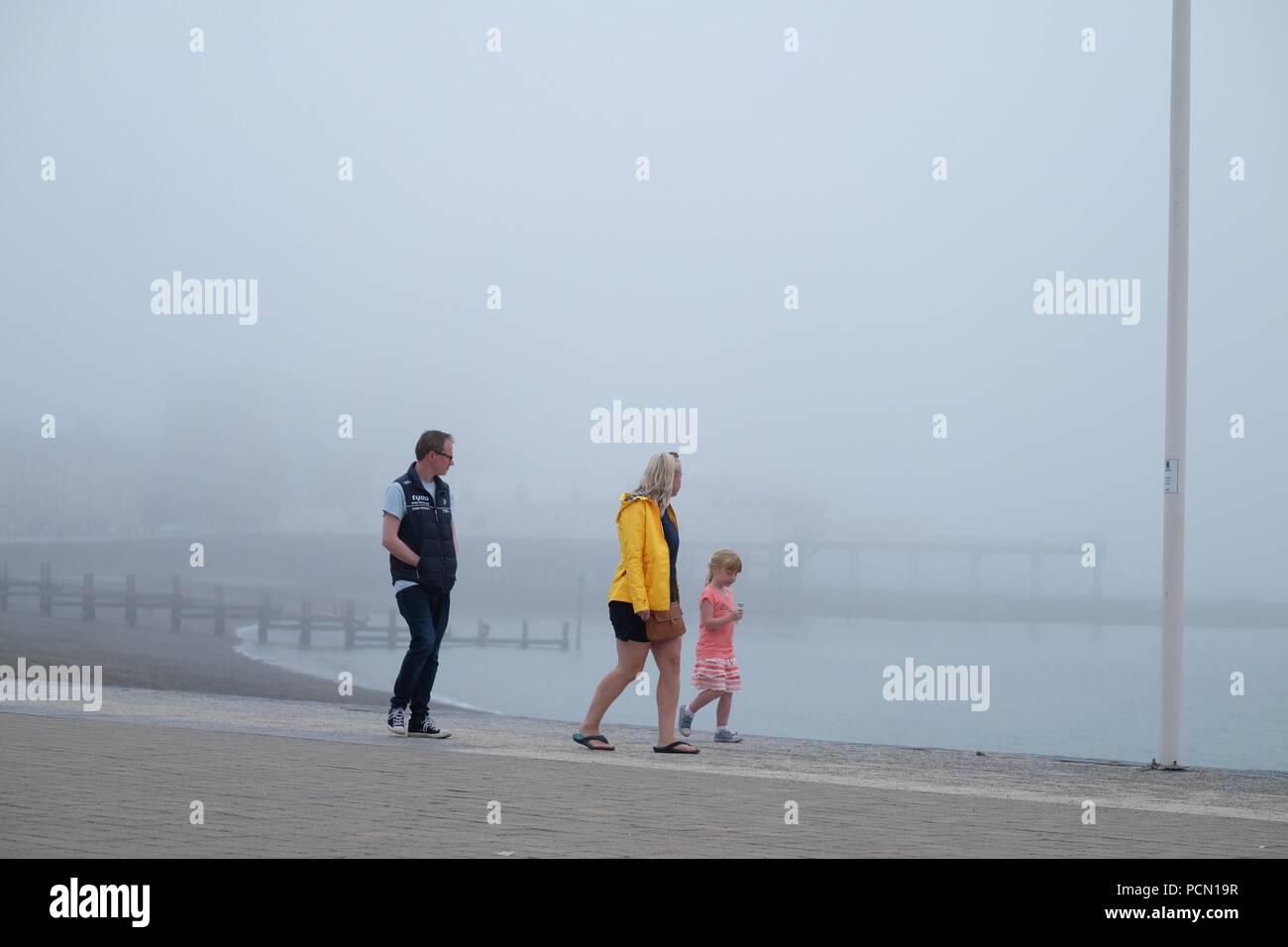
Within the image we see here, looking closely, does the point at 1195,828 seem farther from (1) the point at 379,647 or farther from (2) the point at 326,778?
(1) the point at 379,647

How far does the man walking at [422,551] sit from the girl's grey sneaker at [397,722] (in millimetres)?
45

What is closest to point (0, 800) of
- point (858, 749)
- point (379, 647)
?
point (858, 749)

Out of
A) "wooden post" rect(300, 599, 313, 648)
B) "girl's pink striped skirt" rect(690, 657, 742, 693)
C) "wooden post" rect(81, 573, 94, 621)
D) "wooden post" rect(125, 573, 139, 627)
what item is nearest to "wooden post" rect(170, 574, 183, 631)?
"wooden post" rect(125, 573, 139, 627)

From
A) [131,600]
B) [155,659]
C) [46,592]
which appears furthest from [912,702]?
[155,659]

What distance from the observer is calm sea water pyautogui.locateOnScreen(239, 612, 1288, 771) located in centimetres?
5647

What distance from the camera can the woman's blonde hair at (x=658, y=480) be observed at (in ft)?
29.3

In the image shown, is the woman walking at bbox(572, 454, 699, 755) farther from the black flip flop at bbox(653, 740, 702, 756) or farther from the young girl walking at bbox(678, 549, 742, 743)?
the young girl walking at bbox(678, 549, 742, 743)

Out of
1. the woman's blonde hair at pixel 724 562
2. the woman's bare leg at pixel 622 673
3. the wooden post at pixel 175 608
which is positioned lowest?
the wooden post at pixel 175 608

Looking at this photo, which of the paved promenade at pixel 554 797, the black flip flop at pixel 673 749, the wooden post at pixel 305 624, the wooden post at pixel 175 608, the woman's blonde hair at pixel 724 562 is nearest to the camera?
the paved promenade at pixel 554 797

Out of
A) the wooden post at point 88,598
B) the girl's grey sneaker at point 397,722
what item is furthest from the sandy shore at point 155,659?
the girl's grey sneaker at point 397,722

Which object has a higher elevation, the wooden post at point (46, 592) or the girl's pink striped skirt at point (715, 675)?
the girl's pink striped skirt at point (715, 675)

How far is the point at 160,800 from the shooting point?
6059 mm

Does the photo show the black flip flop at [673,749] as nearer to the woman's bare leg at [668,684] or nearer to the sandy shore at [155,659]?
the woman's bare leg at [668,684]
